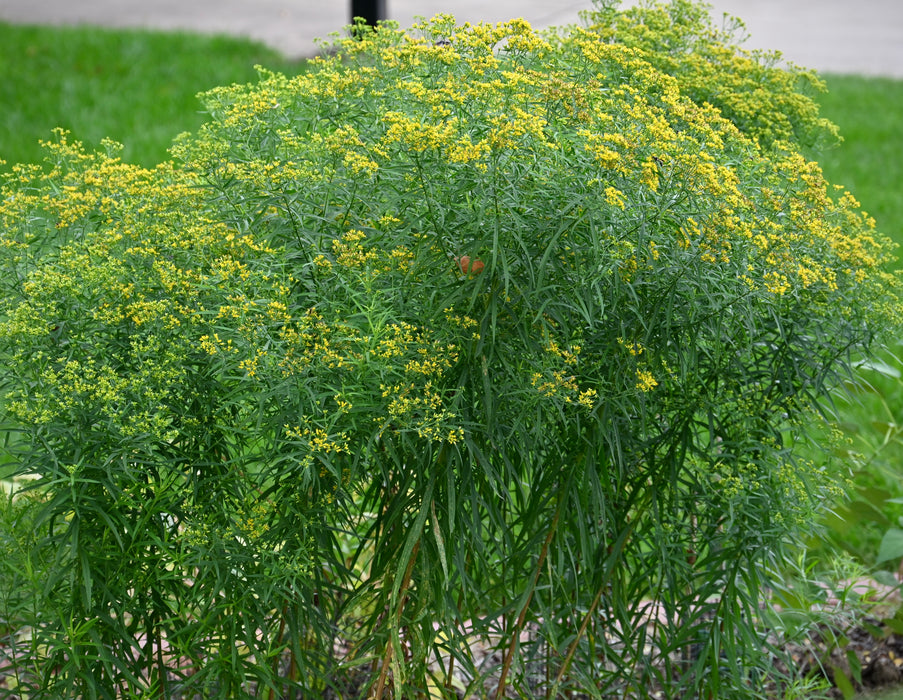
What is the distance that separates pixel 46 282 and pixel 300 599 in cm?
A: 80

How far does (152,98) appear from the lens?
24.6 feet

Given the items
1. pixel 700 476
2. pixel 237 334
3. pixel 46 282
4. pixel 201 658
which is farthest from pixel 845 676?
pixel 46 282

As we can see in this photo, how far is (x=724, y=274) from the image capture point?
203cm

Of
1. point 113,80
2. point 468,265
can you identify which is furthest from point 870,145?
point 468,265

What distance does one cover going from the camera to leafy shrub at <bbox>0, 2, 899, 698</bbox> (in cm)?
199

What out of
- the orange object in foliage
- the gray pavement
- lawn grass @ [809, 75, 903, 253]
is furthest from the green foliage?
the orange object in foliage

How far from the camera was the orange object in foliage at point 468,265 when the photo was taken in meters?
2.03

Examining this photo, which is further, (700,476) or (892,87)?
(892,87)

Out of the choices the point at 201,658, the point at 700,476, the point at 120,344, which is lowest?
the point at 201,658

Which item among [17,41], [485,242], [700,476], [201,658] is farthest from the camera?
[17,41]

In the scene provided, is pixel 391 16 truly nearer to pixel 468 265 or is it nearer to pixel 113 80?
pixel 113 80

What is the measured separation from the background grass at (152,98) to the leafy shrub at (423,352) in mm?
2980

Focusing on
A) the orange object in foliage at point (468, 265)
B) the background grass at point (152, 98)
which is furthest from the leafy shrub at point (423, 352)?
the background grass at point (152, 98)

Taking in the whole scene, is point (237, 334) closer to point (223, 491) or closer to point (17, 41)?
point (223, 491)
